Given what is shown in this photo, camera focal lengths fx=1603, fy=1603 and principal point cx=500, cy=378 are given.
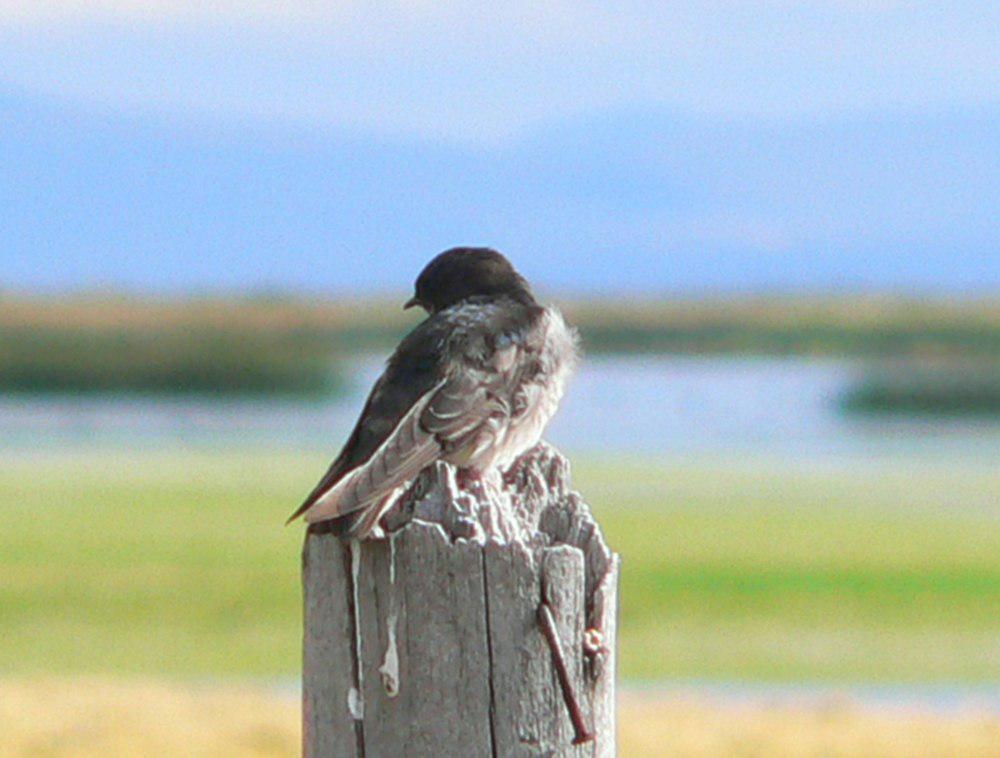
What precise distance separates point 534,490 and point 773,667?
39.6 feet

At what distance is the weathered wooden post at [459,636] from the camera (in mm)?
3129

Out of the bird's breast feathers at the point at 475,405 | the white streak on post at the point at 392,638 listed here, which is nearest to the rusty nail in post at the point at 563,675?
the white streak on post at the point at 392,638

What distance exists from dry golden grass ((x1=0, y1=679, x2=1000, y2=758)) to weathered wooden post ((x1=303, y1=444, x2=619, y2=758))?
6.01 m

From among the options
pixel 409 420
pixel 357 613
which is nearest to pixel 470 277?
pixel 409 420

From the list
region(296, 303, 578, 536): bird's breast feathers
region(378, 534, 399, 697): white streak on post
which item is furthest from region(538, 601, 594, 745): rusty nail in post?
region(296, 303, 578, 536): bird's breast feathers

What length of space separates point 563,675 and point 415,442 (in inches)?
25.1

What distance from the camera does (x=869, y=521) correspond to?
85.5ft

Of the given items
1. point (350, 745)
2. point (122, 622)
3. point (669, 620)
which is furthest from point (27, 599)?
point (350, 745)

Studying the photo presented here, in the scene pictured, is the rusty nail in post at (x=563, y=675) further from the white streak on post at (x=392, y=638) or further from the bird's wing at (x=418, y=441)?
the bird's wing at (x=418, y=441)

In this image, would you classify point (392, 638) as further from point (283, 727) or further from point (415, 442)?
point (283, 727)

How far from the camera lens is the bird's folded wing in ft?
10.6

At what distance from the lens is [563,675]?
3.16m

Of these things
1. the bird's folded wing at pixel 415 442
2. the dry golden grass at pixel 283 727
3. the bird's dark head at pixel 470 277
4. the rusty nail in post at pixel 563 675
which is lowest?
the dry golden grass at pixel 283 727

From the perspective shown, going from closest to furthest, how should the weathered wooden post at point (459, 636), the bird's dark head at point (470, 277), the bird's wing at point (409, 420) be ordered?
the weathered wooden post at point (459, 636)
the bird's wing at point (409, 420)
the bird's dark head at point (470, 277)
